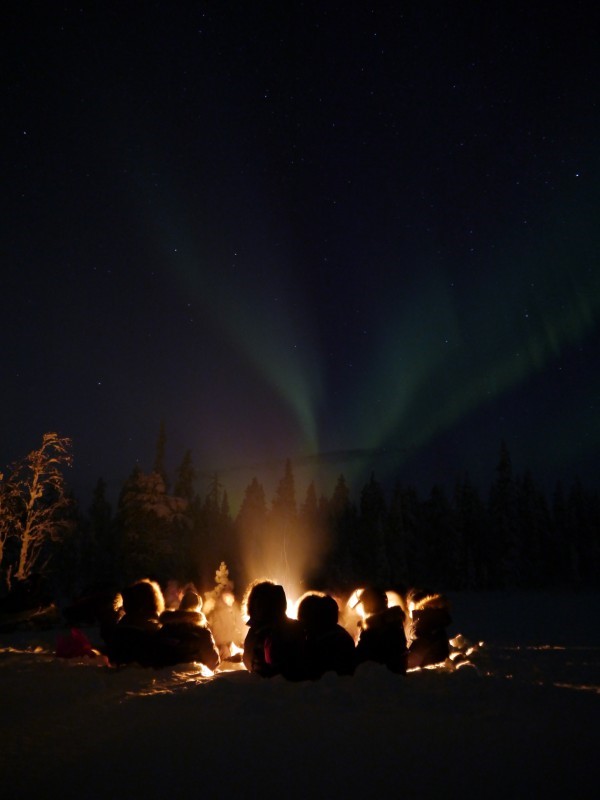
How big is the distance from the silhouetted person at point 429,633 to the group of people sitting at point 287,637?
15 millimetres

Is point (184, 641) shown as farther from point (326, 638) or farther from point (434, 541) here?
point (434, 541)

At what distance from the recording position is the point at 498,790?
10.8 feet

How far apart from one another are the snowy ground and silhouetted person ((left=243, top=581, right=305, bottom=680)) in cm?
34

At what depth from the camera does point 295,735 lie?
4320 mm

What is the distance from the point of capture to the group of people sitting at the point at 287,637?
23.0 feet

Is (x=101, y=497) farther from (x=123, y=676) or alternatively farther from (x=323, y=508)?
(x=123, y=676)

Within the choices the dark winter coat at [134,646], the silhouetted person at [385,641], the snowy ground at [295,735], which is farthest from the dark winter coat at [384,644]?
the dark winter coat at [134,646]

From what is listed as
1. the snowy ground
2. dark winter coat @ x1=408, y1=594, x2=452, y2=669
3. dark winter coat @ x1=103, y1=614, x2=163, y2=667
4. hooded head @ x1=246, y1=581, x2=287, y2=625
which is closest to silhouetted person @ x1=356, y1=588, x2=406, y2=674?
the snowy ground

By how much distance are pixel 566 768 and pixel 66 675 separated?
19.6 feet

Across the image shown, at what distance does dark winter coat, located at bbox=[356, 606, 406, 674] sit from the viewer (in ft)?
24.9

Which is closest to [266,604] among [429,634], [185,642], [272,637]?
[272,637]

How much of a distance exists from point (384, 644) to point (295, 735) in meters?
3.70

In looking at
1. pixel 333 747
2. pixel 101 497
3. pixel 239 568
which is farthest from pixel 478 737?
pixel 101 497

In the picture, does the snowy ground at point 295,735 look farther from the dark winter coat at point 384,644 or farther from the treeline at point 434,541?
the treeline at point 434,541
